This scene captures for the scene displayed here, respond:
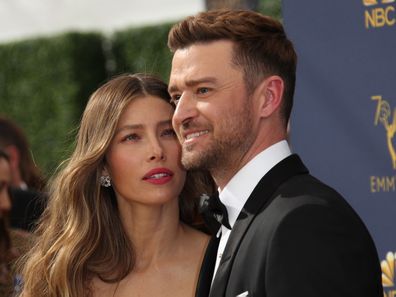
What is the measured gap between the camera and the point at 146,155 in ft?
10.3

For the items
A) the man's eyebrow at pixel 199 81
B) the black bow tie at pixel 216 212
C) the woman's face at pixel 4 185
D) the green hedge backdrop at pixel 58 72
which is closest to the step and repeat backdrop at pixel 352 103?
the black bow tie at pixel 216 212

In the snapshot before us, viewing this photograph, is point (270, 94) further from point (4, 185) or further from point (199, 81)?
point (4, 185)

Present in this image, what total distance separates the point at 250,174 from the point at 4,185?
126 inches

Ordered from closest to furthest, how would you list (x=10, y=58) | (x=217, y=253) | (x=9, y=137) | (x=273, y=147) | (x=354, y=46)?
(x=273, y=147), (x=217, y=253), (x=354, y=46), (x=9, y=137), (x=10, y=58)

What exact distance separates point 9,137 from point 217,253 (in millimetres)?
3671

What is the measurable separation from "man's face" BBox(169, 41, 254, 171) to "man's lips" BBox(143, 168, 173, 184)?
27.8 inches

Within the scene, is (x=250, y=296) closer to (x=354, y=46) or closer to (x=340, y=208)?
(x=340, y=208)

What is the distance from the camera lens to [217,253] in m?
2.56

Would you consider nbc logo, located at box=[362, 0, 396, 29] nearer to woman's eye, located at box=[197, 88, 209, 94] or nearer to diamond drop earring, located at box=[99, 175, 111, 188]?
woman's eye, located at box=[197, 88, 209, 94]

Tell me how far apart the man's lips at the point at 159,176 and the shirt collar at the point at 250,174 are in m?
0.78

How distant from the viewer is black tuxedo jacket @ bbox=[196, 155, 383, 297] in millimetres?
1940

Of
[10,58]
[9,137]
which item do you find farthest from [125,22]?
[9,137]

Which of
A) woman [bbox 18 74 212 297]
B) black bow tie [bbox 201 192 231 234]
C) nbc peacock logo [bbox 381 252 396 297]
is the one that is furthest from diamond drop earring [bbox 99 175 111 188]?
nbc peacock logo [bbox 381 252 396 297]

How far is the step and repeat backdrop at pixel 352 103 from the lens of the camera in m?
2.93
